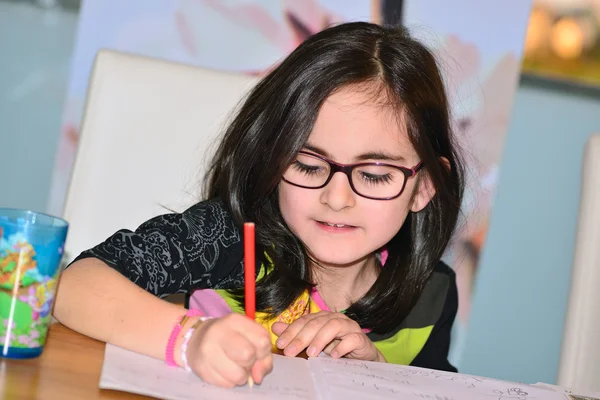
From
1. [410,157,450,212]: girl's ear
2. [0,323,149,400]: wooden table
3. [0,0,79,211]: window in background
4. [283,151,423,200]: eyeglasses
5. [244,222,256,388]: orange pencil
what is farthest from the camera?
[0,0,79,211]: window in background

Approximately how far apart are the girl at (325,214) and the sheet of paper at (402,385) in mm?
58

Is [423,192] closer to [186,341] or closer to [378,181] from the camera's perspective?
[378,181]

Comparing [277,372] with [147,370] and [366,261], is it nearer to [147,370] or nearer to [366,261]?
[147,370]

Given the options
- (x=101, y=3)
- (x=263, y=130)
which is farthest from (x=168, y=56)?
(x=263, y=130)

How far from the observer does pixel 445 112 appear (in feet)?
4.36

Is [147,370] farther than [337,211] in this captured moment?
No

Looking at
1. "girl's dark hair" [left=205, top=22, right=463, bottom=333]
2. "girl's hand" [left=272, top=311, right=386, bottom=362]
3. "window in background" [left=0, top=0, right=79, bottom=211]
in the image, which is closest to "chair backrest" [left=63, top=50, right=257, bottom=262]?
"girl's dark hair" [left=205, top=22, right=463, bottom=333]

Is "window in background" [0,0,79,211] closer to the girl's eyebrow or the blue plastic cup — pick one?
the girl's eyebrow

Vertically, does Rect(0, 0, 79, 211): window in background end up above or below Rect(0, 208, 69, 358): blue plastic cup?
above

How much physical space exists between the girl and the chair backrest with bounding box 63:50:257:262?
0.07 meters

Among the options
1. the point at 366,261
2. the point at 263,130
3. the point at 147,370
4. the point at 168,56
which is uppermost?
the point at 168,56

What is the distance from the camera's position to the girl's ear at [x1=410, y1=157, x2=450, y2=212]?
1321 millimetres

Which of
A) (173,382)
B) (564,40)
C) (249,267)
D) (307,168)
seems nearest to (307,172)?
(307,168)

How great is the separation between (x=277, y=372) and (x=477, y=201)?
5.03ft
